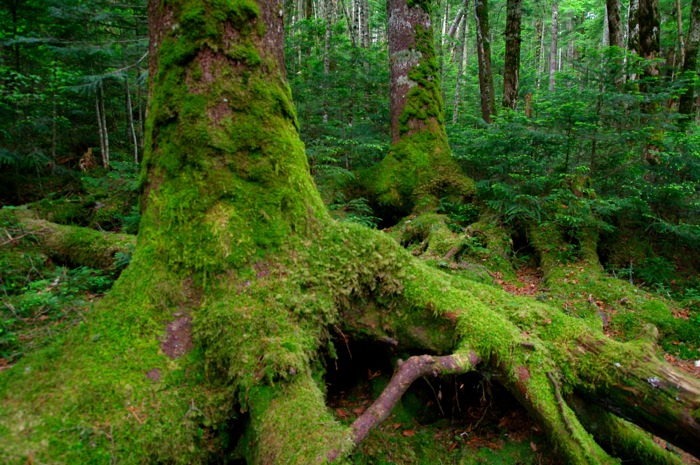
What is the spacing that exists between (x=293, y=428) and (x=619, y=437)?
262cm

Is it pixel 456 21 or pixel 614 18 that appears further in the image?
pixel 456 21

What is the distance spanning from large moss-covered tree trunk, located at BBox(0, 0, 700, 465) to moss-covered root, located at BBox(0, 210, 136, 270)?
2.58 meters

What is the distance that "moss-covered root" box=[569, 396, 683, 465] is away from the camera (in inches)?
111

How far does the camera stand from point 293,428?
85.0 inches

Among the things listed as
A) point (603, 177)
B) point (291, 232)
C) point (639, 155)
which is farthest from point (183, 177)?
point (639, 155)

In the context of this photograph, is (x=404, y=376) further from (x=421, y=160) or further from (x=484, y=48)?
(x=484, y=48)

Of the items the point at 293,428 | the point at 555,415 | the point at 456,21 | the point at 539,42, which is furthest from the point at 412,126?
the point at 539,42

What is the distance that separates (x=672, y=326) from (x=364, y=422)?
4.74 meters

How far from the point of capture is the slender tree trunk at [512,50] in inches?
418

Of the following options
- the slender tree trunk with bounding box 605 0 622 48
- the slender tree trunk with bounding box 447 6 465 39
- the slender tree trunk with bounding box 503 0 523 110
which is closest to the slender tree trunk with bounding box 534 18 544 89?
the slender tree trunk with bounding box 447 6 465 39

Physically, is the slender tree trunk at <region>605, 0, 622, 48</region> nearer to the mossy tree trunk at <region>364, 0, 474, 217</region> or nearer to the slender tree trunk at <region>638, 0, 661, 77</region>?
the slender tree trunk at <region>638, 0, 661, 77</region>

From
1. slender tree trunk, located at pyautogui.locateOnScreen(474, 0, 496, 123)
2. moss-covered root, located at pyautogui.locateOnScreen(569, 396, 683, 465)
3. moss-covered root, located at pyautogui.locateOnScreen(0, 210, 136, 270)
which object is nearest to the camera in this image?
moss-covered root, located at pyautogui.locateOnScreen(569, 396, 683, 465)

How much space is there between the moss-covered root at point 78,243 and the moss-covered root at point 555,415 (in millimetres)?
4705

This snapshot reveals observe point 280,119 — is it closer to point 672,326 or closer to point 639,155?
point 672,326
